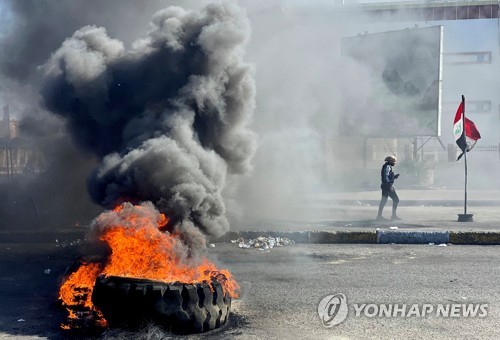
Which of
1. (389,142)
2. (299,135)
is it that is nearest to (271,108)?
(299,135)

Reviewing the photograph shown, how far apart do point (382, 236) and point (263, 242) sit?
214 cm

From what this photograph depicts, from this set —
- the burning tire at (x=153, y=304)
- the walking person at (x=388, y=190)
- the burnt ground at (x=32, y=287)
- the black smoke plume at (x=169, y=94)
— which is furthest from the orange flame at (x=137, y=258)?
the walking person at (x=388, y=190)

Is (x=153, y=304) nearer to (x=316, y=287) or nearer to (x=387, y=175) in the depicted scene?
(x=316, y=287)

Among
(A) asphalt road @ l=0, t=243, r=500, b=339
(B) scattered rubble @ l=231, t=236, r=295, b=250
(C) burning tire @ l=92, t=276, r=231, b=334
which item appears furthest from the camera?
(B) scattered rubble @ l=231, t=236, r=295, b=250

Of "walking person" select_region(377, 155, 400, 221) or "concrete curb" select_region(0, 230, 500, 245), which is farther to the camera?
"walking person" select_region(377, 155, 400, 221)

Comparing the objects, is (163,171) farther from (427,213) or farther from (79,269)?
(427,213)

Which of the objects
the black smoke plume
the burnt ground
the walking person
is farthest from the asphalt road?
the walking person

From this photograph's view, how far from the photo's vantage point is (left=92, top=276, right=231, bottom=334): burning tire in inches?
167

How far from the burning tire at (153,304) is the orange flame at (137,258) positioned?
0.18 m

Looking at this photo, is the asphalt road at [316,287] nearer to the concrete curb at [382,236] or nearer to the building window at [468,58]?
the concrete curb at [382,236]

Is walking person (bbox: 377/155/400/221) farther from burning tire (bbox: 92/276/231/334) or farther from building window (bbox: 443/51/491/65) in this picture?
building window (bbox: 443/51/491/65)

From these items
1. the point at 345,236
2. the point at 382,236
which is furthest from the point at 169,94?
the point at 382,236

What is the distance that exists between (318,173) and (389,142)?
8372 millimetres

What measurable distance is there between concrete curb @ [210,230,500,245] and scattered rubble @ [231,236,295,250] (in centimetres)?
10
